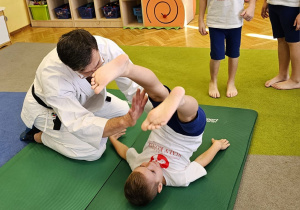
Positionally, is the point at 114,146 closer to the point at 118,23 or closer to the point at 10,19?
the point at 118,23

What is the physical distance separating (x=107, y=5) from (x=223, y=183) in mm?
3621

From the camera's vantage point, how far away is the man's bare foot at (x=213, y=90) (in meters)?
Answer: 2.65

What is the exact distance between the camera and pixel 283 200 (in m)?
1.65

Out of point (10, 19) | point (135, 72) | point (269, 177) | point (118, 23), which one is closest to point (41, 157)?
point (135, 72)

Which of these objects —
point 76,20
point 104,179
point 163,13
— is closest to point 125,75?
point 104,179

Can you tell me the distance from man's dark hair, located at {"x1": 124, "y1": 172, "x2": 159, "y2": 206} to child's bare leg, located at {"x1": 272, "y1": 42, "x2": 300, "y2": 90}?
61.4 inches

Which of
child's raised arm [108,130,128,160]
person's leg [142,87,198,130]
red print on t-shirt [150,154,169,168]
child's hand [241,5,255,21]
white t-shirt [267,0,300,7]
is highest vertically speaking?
white t-shirt [267,0,300,7]

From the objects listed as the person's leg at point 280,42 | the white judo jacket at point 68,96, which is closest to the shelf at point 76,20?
the person's leg at point 280,42

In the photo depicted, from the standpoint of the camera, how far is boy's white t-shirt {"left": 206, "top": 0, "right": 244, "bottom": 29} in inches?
94.7

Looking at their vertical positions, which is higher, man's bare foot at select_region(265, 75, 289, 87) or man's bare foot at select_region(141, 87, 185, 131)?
man's bare foot at select_region(141, 87, 185, 131)

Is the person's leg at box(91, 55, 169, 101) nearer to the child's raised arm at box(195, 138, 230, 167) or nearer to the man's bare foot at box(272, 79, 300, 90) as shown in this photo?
the child's raised arm at box(195, 138, 230, 167)

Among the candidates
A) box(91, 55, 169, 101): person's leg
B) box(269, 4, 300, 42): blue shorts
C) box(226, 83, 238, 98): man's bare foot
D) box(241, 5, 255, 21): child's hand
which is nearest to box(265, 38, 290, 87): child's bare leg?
box(269, 4, 300, 42): blue shorts

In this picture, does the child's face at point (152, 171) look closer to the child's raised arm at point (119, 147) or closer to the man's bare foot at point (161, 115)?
the child's raised arm at point (119, 147)

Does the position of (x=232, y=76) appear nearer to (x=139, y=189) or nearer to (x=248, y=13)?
(x=248, y=13)
